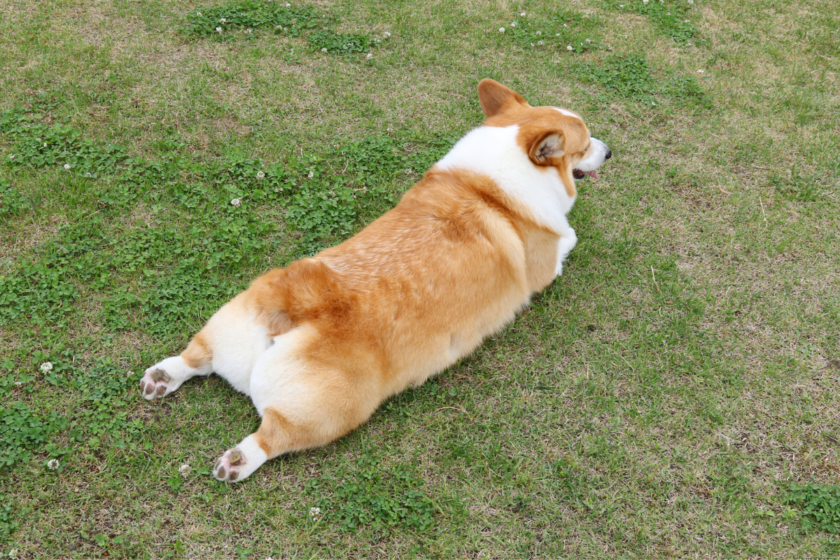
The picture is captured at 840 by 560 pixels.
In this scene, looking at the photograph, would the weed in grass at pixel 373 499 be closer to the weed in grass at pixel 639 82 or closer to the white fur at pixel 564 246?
the white fur at pixel 564 246

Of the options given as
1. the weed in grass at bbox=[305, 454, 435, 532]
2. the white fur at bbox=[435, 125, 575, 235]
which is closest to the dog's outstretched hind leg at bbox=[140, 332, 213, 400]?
the weed in grass at bbox=[305, 454, 435, 532]

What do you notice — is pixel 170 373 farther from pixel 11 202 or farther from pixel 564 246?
pixel 564 246

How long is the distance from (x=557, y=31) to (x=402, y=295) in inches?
150

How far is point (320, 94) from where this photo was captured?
4.51 m

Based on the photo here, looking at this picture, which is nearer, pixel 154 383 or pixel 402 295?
pixel 402 295

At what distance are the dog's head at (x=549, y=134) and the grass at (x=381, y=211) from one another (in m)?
0.63

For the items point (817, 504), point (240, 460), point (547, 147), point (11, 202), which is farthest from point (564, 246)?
point (11, 202)

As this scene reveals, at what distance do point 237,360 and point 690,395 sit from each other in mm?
2260

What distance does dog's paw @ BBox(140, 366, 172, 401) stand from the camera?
8.98ft

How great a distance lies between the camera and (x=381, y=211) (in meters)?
3.80

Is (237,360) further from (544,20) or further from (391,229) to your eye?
(544,20)

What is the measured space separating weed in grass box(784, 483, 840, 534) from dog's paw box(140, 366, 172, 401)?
2902 mm

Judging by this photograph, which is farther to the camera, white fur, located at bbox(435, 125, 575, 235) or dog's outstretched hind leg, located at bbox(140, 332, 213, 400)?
white fur, located at bbox(435, 125, 575, 235)

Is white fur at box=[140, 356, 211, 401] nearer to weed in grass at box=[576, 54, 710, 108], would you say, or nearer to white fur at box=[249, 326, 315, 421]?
white fur at box=[249, 326, 315, 421]
